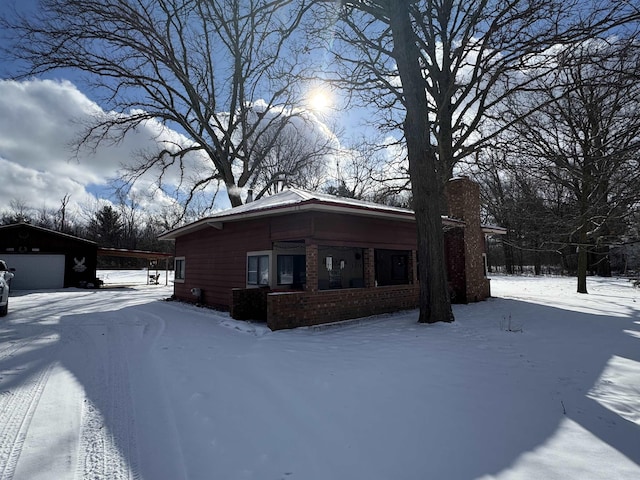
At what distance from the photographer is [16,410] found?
11.4 feet

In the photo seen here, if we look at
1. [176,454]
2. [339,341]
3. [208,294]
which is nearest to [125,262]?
[208,294]

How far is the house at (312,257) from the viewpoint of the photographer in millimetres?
8211

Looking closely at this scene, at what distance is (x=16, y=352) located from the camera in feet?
18.6

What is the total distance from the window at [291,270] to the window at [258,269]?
1.17ft

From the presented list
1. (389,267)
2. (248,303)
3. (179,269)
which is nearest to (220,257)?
(248,303)

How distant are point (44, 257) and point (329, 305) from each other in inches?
808

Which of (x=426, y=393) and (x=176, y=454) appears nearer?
(x=176, y=454)

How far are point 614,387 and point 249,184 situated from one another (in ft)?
77.4

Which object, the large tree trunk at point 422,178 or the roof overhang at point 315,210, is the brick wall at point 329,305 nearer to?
the large tree trunk at point 422,178

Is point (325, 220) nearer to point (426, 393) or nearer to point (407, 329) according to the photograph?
point (407, 329)

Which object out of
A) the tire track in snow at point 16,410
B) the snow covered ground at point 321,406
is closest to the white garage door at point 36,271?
the snow covered ground at point 321,406

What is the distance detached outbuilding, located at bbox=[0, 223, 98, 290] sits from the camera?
1981 centimetres

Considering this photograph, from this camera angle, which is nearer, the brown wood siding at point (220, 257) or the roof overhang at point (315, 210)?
the roof overhang at point (315, 210)

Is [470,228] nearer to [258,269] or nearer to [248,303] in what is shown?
[258,269]
